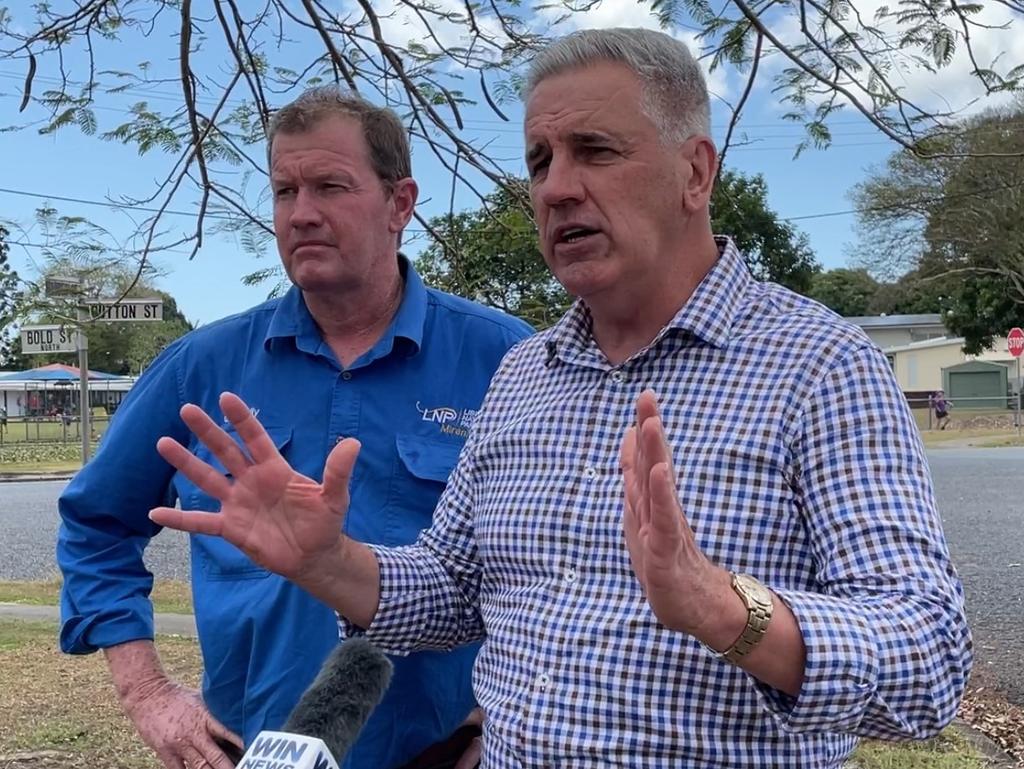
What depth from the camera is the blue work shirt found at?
229 cm

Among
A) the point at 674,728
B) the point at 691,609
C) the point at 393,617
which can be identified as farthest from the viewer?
the point at 393,617

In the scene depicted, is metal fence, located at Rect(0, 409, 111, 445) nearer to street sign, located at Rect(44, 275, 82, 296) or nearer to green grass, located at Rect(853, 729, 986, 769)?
street sign, located at Rect(44, 275, 82, 296)

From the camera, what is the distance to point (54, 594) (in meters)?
8.57

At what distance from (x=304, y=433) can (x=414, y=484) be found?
0.92 feet

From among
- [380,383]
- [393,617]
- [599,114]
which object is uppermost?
[599,114]

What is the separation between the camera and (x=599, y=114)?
1.83 metres

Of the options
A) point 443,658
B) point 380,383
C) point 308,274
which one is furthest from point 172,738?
point 308,274

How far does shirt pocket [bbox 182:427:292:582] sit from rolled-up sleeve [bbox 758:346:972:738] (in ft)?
4.06

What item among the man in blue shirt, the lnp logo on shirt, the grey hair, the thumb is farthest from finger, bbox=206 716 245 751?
the grey hair

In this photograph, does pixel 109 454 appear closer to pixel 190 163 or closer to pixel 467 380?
pixel 467 380

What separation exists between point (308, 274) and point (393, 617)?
836mm

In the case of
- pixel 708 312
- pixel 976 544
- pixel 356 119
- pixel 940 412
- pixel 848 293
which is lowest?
pixel 976 544

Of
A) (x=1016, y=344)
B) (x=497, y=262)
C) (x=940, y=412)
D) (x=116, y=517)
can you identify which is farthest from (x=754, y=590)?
(x=940, y=412)

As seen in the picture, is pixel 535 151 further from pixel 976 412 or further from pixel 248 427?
pixel 976 412
